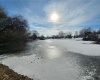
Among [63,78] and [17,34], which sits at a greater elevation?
[17,34]

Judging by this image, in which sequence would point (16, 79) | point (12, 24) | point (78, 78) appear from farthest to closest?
point (12, 24) < point (78, 78) < point (16, 79)

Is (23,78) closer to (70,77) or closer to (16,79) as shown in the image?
(16,79)

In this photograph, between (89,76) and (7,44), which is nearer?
(89,76)

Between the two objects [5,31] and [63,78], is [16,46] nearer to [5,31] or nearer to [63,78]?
[5,31]

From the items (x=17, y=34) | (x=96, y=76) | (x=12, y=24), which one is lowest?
(x=96, y=76)

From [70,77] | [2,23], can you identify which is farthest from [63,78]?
[2,23]

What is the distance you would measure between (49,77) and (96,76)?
3252mm

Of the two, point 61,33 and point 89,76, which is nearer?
point 89,76

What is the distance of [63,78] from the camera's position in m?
8.33

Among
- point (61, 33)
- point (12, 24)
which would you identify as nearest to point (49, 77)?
point (12, 24)

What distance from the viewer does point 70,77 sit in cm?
850

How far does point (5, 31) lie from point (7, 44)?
255 cm

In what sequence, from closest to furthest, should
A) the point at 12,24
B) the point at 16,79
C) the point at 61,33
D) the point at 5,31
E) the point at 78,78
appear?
1. the point at 16,79
2. the point at 78,78
3. the point at 5,31
4. the point at 12,24
5. the point at 61,33

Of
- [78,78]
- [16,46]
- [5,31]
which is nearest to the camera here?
[78,78]
